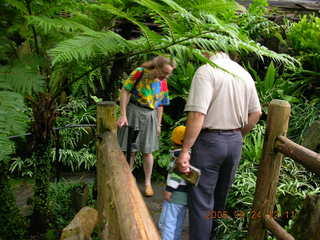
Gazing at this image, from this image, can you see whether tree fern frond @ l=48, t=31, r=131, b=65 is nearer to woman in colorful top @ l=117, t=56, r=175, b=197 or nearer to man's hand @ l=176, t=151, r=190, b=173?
man's hand @ l=176, t=151, r=190, b=173

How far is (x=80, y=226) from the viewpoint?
110 cm

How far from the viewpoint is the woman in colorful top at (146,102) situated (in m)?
3.38

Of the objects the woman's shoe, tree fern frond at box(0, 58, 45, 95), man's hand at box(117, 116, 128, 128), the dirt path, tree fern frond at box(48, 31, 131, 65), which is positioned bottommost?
the dirt path

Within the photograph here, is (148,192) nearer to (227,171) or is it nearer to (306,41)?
(227,171)

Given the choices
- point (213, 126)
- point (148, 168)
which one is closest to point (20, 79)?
point (213, 126)

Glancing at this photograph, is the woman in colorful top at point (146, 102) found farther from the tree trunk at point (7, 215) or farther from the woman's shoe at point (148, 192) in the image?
the tree trunk at point (7, 215)

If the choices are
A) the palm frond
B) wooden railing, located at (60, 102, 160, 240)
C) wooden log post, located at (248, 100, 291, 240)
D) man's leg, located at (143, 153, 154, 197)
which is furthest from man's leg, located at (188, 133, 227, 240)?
man's leg, located at (143, 153, 154, 197)

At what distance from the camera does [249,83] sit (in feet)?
8.13

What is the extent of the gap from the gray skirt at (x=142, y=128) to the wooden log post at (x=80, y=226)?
7.81ft

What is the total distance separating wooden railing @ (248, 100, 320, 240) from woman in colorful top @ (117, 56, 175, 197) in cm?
121

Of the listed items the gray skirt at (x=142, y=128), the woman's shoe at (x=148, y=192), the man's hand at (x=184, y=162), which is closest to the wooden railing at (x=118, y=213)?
the man's hand at (x=184, y=162)

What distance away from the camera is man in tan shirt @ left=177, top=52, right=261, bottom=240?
2295 mm

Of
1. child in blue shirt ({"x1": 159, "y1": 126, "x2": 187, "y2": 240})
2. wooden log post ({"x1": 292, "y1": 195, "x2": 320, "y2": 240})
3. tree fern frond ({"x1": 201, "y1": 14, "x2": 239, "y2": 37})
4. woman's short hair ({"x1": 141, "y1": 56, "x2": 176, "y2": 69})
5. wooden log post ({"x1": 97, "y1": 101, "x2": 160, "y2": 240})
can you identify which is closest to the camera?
wooden log post ({"x1": 97, "y1": 101, "x2": 160, "y2": 240})

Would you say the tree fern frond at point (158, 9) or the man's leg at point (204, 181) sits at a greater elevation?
the tree fern frond at point (158, 9)
